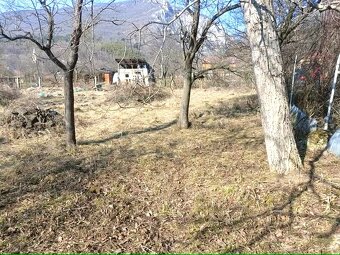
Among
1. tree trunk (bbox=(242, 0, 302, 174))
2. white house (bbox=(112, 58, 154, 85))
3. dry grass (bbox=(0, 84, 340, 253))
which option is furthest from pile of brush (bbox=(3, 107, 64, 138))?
tree trunk (bbox=(242, 0, 302, 174))

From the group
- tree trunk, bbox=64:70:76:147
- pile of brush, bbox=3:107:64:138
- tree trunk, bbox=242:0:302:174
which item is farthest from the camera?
pile of brush, bbox=3:107:64:138

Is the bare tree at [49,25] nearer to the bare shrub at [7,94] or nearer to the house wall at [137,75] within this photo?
the house wall at [137,75]

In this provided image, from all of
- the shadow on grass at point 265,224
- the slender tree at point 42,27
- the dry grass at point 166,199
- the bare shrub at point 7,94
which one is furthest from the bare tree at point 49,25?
the bare shrub at point 7,94

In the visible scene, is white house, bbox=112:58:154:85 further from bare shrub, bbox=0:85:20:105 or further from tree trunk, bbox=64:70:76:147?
bare shrub, bbox=0:85:20:105

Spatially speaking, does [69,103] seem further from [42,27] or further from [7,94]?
[7,94]

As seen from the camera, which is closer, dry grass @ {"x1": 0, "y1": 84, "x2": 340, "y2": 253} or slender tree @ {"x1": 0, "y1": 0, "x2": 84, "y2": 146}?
dry grass @ {"x1": 0, "y1": 84, "x2": 340, "y2": 253}

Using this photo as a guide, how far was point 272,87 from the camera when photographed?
5.02m

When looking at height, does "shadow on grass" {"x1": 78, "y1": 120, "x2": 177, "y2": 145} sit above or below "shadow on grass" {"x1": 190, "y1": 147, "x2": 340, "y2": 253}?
above

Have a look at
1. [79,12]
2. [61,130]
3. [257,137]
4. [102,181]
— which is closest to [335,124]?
[257,137]

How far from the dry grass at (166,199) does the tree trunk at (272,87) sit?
1.06ft

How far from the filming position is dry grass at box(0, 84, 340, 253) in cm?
366

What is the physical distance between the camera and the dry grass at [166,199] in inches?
144

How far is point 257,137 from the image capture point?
730 cm

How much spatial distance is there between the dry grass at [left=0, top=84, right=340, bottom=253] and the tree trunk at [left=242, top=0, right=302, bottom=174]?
1.06ft
